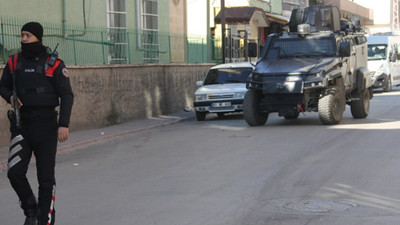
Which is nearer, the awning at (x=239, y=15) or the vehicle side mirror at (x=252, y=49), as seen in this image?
the vehicle side mirror at (x=252, y=49)

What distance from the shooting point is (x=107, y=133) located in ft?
53.4

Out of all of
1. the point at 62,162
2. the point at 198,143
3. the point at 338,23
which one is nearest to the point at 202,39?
the point at 338,23

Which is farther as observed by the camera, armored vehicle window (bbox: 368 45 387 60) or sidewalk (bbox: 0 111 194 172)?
armored vehicle window (bbox: 368 45 387 60)

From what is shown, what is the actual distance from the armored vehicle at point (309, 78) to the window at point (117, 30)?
16.2 ft

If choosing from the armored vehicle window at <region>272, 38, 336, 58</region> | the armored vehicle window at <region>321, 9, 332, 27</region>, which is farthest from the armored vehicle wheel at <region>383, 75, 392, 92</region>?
the armored vehicle window at <region>272, 38, 336, 58</region>

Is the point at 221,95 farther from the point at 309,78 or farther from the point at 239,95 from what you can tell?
the point at 309,78

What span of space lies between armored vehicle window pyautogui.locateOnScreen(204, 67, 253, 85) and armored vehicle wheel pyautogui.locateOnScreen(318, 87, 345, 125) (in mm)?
4486

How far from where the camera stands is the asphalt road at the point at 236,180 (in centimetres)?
692

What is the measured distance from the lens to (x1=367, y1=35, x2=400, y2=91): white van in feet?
102

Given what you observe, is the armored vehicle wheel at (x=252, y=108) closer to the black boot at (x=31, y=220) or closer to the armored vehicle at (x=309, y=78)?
the armored vehicle at (x=309, y=78)

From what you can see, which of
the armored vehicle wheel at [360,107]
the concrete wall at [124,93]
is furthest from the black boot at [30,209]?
the armored vehicle wheel at [360,107]

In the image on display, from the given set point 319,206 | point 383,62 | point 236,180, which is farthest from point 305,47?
point 383,62

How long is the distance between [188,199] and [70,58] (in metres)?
10.6

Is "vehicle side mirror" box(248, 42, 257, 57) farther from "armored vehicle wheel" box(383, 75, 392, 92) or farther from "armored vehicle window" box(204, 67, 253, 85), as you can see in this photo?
"armored vehicle wheel" box(383, 75, 392, 92)
